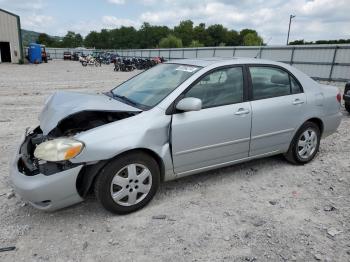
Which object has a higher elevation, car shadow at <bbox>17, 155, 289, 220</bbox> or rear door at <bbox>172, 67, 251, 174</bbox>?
rear door at <bbox>172, 67, 251, 174</bbox>

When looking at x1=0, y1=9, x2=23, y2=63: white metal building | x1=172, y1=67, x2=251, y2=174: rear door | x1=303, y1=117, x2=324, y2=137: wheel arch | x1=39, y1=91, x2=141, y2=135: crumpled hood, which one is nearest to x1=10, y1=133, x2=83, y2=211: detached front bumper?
x1=39, y1=91, x2=141, y2=135: crumpled hood

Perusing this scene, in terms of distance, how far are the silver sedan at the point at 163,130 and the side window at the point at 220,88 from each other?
1cm

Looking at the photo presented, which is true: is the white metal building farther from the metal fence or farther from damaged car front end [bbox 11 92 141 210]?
damaged car front end [bbox 11 92 141 210]

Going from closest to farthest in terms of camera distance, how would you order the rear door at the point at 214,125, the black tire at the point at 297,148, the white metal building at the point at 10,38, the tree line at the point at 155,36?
the rear door at the point at 214,125, the black tire at the point at 297,148, the white metal building at the point at 10,38, the tree line at the point at 155,36

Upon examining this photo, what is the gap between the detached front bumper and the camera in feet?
8.78

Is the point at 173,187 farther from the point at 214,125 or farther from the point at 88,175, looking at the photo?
the point at 88,175

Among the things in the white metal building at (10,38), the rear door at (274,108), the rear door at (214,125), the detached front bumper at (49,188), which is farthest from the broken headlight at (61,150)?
the white metal building at (10,38)

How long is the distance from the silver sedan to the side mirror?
1cm

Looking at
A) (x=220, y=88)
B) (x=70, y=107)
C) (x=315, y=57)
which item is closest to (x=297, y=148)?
(x=220, y=88)

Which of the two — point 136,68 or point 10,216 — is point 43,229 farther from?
point 136,68

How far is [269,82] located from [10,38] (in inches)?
1402

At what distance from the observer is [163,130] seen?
3109mm

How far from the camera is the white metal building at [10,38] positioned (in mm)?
31684

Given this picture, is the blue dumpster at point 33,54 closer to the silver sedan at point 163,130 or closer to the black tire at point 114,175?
the silver sedan at point 163,130
